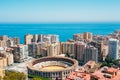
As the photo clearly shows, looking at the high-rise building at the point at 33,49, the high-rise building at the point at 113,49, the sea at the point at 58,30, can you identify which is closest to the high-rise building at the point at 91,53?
the high-rise building at the point at 113,49

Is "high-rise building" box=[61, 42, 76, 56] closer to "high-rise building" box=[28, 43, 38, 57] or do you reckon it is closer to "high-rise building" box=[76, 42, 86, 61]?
"high-rise building" box=[76, 42, 86, 61]

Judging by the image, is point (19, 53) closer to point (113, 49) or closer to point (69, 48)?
point (69, 48)

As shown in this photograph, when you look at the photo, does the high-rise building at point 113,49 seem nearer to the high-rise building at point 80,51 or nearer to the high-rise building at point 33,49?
the high-rise building at point 80,51

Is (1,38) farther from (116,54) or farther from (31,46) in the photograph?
(116,54)

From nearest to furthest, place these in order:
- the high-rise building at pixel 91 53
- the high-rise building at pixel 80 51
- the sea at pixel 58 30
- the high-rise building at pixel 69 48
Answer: the high-rise building at pixel 91 53 → the high-rise building at pixel 80 51 → the high-rise building at pixel 69 48 → the sea at pixel 58 30

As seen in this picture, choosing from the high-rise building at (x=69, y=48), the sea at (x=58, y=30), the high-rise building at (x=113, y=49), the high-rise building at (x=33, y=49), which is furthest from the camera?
the sea at (x=58, y=30)

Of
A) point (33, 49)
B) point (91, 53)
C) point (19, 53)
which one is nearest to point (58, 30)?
point (33, 49)

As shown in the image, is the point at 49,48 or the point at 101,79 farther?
the point at 49,48

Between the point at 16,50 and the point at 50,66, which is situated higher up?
the point at 16,50

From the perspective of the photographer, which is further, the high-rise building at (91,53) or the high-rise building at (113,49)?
the high-rise building at (113,49)

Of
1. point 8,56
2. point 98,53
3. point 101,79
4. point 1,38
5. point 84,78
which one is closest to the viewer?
point 101,79

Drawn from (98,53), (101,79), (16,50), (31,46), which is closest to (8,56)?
(16,50)
